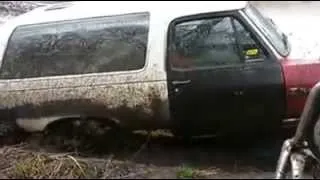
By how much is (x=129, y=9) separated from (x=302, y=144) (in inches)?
98.9


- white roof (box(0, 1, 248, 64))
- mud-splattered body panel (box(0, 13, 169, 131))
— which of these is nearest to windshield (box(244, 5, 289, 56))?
white roof (box(0, 1, 248, 64))

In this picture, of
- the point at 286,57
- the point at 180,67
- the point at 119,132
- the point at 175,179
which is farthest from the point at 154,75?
the point at 175,179

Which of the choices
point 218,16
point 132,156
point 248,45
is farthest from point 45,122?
point 248,45

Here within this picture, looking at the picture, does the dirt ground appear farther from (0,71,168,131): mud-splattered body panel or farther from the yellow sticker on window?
the yellow sticker on window

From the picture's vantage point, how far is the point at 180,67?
621 cm

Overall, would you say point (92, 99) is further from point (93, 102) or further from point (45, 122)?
point (45, 122)

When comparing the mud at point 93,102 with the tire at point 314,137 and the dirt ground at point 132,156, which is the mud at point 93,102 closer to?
the dirt ground at point 132,156

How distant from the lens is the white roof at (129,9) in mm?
6336

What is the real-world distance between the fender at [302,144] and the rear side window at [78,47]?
1864 mm

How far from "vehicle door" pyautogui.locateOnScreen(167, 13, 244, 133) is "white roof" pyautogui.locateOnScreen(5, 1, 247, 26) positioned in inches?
3.9

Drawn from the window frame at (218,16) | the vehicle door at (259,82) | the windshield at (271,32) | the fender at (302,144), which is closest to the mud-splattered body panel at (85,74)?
the window frame at (218,16)

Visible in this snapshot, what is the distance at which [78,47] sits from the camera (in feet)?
21.3

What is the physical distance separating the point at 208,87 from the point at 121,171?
1406mm

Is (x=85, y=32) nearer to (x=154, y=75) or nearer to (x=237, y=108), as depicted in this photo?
(x=154, y=75)
